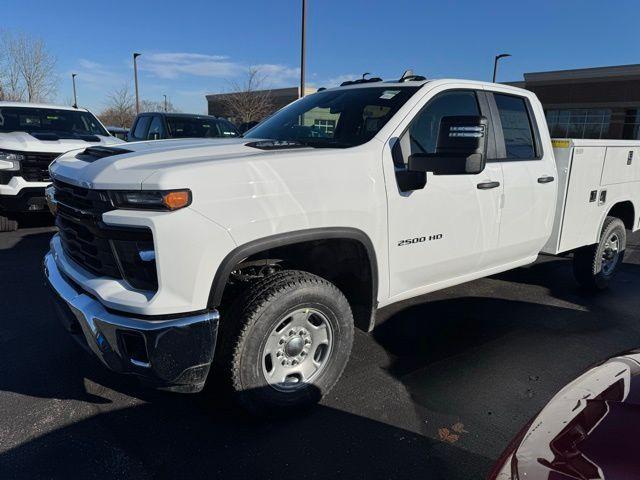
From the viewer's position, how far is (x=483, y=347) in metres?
3.96

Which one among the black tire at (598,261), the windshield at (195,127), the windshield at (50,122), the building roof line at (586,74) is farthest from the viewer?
the building roof line at (586,74)

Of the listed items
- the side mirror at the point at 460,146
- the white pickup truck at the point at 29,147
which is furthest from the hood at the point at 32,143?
the side mirror at the point at 460,146

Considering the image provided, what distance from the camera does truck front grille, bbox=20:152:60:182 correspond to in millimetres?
6797

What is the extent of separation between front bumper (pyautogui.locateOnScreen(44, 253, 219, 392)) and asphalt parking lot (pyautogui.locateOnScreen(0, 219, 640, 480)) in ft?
1.69

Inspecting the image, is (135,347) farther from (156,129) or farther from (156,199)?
(156,129)

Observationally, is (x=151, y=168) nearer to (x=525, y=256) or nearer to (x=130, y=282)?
(x=130, y=282)

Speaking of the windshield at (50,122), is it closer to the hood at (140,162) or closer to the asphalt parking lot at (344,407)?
the asphalt parking lot at (344,407)

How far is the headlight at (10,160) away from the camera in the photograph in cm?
666

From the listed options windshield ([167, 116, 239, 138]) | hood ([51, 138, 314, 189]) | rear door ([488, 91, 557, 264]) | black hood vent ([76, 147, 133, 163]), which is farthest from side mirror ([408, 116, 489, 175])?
windshield ([167, 116, 239, 138])

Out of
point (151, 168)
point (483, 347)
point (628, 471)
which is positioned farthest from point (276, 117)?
point (628, 471)

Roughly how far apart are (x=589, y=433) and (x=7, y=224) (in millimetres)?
8020

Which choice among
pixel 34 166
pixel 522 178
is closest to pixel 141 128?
pixel 34 166

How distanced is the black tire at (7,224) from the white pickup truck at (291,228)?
4.99 m

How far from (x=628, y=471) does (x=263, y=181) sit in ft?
6.10
